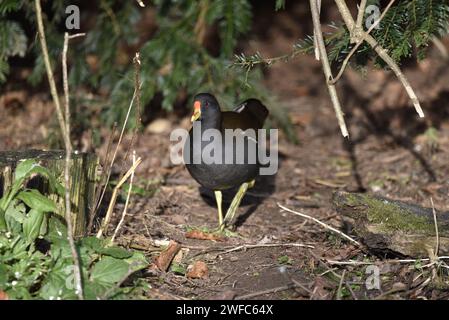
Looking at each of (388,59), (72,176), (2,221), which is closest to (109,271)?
(2,221)

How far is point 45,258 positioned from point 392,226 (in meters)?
1.80

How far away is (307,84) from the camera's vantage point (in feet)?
26.1

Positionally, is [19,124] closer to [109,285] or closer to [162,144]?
[162,144]

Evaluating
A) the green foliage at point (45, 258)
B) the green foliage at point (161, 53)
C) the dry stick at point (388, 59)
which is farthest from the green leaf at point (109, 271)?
the green foliage at point (161, 53)

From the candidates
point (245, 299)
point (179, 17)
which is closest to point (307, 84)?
point (179, 17)

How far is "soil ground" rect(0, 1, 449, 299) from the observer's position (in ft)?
11.7

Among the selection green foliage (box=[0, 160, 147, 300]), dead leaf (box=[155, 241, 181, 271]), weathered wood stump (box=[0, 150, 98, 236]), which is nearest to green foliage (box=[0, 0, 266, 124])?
weathered wood stump (box=[0, 150, 98, 236])

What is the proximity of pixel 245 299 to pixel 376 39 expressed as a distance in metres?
1.67

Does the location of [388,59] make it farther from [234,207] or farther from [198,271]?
[234,207]

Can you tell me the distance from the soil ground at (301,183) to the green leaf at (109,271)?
23 centimetres

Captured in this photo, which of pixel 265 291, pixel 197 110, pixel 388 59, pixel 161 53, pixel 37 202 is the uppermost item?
pixel 161 53

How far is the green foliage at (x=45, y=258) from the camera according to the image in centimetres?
310

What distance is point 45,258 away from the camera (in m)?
3.29

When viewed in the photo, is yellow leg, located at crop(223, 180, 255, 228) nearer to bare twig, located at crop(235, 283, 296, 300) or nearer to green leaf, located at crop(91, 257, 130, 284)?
bare twig, located at crop(235, 283, 296, 300)
